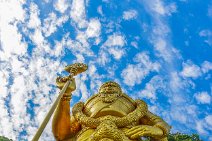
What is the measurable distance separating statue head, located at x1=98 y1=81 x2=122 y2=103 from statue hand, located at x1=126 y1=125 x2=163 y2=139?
A: 0.95m

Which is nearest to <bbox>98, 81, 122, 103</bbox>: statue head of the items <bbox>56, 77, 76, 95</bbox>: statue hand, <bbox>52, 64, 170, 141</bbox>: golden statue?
<bbox>52, 64, 170, 141</bbox>: golden statue

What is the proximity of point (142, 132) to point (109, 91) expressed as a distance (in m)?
1.46

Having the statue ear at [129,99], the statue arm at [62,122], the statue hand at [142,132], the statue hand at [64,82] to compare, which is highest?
the statue ear at [129,99]

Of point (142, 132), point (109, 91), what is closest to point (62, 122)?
point (109, 91)

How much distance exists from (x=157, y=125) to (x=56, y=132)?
1.93 m

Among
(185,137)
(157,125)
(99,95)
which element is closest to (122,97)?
(99,95)

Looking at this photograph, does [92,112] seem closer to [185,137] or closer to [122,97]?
[122,97]

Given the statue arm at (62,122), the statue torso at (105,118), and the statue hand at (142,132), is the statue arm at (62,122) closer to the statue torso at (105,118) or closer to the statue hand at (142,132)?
the statue torso at (105,118)

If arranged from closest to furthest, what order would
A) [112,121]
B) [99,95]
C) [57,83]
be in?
[112,121]
[57,83]
[99,95]

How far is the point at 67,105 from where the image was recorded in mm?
7266

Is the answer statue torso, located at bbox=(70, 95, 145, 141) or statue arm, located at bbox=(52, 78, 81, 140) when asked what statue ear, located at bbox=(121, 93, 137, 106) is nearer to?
statue torso, located at bbox=(70, 95, 145, 141)

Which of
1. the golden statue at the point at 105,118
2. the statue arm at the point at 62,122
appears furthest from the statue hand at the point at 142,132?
the statue arm at the point at 62,122

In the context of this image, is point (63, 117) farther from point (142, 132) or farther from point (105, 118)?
point (142, 132)

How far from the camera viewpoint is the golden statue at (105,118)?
652 cm
